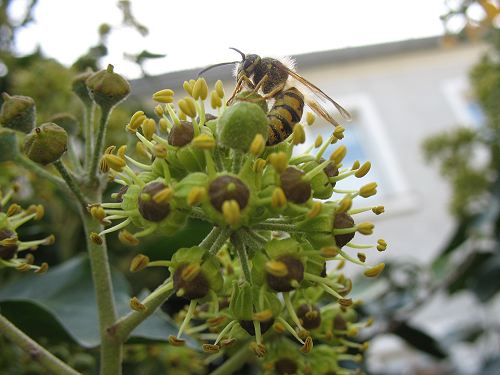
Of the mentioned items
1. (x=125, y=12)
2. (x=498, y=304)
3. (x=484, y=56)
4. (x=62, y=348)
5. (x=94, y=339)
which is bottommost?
(x=498, y=304)

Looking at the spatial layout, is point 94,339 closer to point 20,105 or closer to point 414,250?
point 20,105

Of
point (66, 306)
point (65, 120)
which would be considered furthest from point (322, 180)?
point (66, 306)

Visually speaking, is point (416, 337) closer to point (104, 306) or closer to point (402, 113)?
point (104, 306)

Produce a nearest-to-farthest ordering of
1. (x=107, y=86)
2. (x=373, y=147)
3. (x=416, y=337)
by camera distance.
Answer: (x=107, y=86) < (x=416, y=337) < (x=373, y=147)

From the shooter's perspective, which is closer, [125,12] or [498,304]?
[125,12]

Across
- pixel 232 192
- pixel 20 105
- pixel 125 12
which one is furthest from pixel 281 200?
pixel 125 12

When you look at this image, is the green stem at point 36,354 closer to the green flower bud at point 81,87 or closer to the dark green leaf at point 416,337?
the green flower bud at point 81,87

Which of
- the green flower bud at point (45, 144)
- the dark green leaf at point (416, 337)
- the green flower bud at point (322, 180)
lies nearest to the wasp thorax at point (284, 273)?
the green flower bud at point (322, 180)
